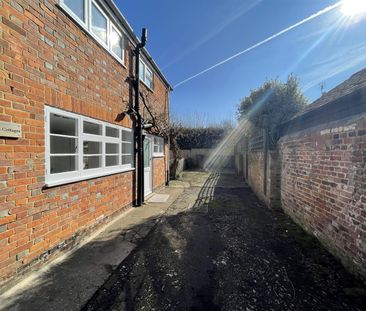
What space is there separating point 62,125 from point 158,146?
6.21 metres

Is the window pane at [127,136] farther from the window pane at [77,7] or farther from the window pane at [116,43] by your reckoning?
the window pane at [77,7]

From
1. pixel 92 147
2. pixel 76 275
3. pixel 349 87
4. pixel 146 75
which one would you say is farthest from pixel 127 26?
pixel 76 275

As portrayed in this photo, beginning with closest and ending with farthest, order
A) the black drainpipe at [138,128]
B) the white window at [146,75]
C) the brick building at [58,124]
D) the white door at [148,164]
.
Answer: the brick building at [58,124], the black drainpipe at [138,128], the white window at [146,75], the white door at [148,164]

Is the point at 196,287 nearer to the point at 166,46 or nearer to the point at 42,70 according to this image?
the point at 42,70

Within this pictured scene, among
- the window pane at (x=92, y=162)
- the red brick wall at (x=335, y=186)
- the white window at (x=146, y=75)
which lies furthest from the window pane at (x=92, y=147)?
the red brick wall at (x=335, y=186)

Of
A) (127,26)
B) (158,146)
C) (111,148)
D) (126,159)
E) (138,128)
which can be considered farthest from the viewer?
(158,146)

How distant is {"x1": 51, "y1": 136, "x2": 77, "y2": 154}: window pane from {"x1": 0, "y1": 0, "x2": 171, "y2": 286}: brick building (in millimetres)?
20

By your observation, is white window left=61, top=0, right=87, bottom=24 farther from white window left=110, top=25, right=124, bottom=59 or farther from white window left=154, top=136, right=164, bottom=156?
white window left=154, top=136, right=164, bottom=156

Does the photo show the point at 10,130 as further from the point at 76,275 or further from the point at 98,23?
the point at 98,23

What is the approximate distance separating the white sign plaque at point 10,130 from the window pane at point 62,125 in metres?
0.78

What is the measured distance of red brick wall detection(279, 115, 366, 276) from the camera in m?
2.86

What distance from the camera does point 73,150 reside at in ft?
13.3

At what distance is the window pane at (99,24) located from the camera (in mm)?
4558

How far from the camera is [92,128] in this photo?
4.63m
